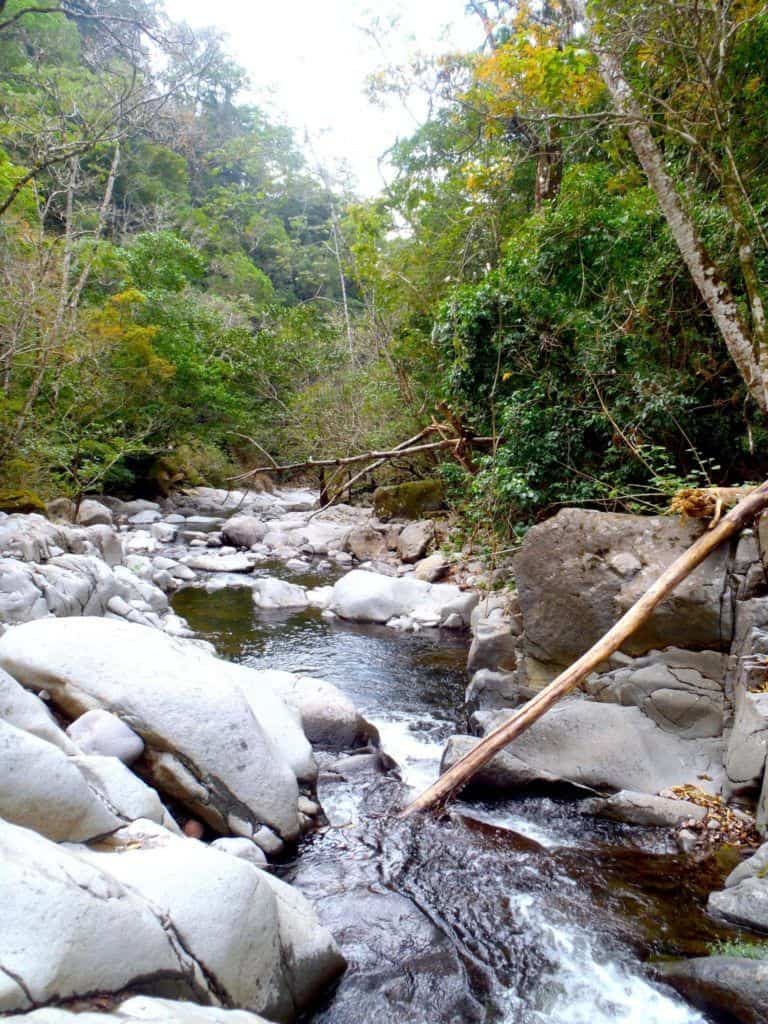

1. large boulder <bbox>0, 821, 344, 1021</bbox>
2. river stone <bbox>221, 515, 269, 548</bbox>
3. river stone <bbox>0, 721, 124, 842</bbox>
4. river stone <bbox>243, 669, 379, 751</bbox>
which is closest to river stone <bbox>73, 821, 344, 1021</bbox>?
large boulder <bbox>0, 821, 344, 1021</bbox>

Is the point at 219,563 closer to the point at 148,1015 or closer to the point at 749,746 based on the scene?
the point at 749,746

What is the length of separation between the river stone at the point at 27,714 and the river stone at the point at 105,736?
9.9 inches

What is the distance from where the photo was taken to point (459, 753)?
4.81 m

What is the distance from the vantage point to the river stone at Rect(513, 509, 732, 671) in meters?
5.01

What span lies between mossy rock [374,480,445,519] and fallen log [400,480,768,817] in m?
10.3

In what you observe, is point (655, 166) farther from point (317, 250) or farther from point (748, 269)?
point (317, 250)

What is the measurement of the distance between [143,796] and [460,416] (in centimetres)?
709

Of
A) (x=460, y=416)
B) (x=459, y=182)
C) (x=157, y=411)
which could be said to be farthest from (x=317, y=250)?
(x=460, y=416)

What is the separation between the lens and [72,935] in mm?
1886

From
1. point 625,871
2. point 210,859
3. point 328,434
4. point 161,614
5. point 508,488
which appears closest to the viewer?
point 210,859

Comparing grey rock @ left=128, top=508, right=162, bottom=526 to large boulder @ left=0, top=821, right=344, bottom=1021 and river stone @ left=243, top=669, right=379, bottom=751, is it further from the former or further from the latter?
large boulder @ left=0, top=821, right=344, bottom=1021

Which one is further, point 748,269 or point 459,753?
point 748,269

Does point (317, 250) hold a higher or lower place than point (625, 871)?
higher

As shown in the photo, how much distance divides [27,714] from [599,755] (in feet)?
12.3
